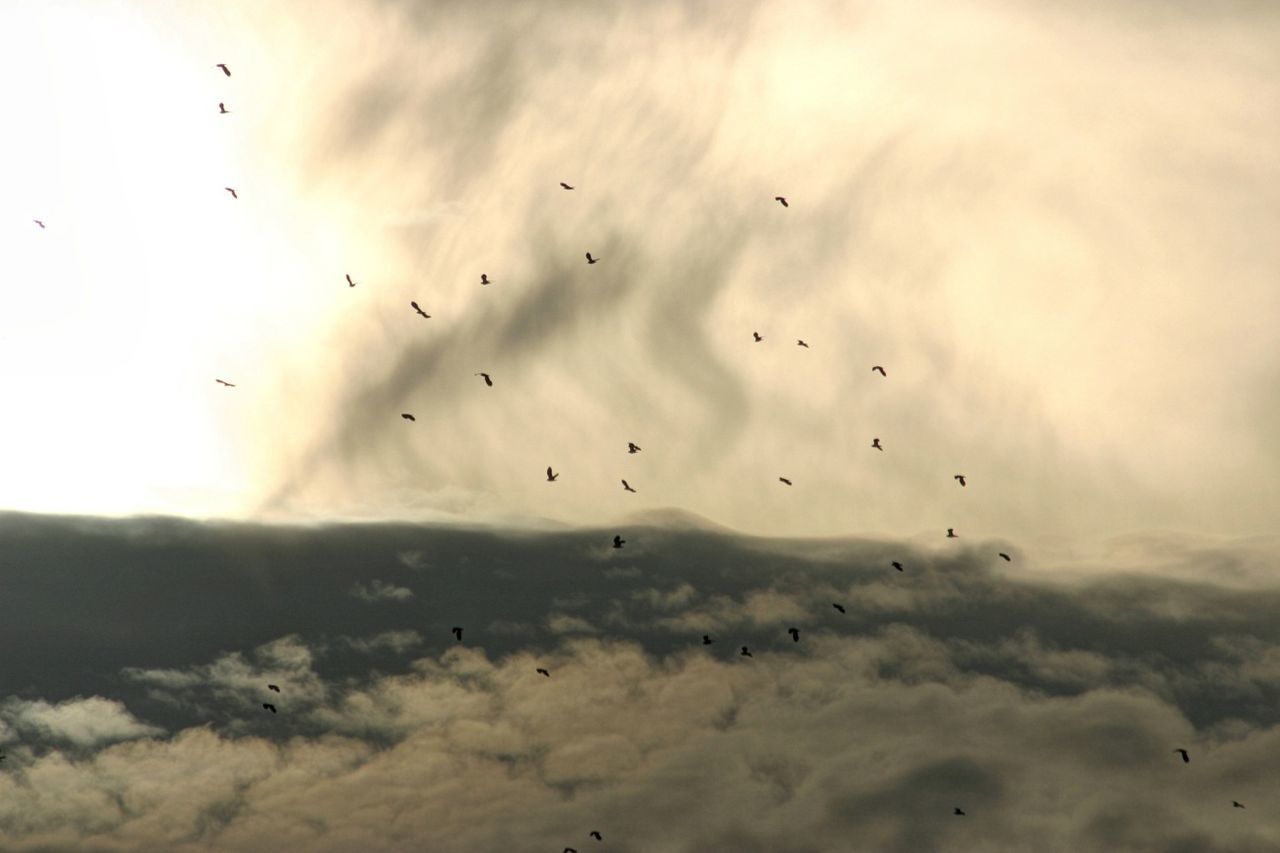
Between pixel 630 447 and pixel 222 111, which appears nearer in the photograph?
pixel 222 111

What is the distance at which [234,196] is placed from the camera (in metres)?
196

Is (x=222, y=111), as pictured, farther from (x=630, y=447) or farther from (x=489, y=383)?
(x=630, y=447)

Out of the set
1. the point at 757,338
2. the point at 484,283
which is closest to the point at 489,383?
the point at 484,283

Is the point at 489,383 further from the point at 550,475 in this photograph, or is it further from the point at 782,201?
the point at 782,201

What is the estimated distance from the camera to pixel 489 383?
7603 inches

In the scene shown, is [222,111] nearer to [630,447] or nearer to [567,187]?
[567,187]

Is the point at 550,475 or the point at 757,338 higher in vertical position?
the point at 757,338

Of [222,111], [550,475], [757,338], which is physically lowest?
[550,475]

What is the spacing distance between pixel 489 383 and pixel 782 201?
97.6 feet

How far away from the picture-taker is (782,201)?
19288 centimetres

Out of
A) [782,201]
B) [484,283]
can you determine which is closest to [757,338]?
[782,201]

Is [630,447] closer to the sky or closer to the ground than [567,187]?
closer to the ground

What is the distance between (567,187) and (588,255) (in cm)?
590

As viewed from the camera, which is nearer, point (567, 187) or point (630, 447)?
point (567, 187)
